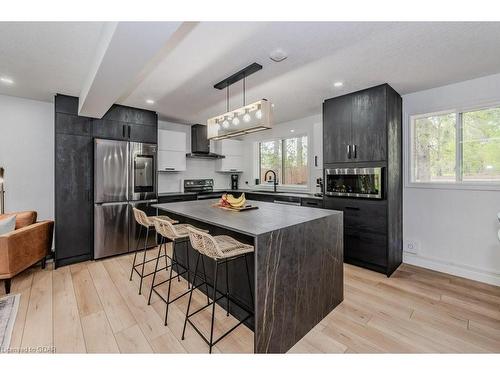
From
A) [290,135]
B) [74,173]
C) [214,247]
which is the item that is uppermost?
[290,135]

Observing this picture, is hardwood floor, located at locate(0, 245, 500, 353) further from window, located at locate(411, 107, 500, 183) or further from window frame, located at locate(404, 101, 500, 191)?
window, located at locate(411, 107, 500, 183)

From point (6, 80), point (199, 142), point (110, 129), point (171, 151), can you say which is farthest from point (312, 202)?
point (6, 80)

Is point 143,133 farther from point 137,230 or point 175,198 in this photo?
point 137,230

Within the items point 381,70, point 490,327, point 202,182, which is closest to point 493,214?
point 490,327

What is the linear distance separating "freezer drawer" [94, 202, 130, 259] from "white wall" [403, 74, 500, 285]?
→ 438cm

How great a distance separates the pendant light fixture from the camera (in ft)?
7.88

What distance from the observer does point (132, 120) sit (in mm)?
3900

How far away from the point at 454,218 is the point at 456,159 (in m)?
0.78

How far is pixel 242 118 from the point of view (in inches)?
102

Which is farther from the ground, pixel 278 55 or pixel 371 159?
pixel 278 55

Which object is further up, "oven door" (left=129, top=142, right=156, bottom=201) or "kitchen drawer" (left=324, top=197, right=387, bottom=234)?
"oven door" (left=129, top=142, right=156, bottom=201)

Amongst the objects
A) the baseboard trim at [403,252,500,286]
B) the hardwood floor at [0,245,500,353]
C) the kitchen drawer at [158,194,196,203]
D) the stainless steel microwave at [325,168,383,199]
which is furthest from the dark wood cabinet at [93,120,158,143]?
the baseboard trim at [403,252,500,286]

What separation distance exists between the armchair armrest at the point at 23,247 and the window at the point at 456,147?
5130mm

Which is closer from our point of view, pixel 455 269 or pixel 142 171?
pixel 455 269
